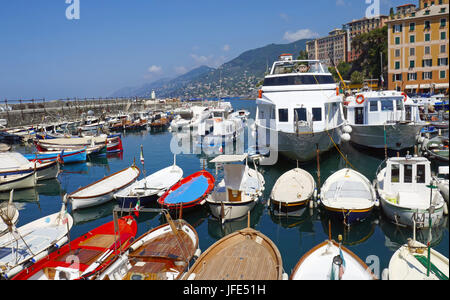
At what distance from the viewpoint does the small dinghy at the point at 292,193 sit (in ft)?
46.4

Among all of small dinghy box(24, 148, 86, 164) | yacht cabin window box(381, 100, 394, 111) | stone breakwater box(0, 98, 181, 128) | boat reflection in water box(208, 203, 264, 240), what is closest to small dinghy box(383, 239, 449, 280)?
boat reflection in water box(208, 203, 264, 240)

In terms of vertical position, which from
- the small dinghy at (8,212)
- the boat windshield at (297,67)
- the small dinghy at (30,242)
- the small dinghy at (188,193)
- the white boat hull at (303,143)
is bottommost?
the small dinghy at (30,242)

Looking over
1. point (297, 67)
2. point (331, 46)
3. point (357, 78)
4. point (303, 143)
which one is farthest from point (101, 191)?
point (331, 46)

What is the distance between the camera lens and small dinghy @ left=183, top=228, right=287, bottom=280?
8.38 m

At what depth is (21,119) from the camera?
52.2 metres

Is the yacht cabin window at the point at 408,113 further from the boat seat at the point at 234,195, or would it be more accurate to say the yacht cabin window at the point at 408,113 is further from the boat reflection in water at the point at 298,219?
the boat seat at the point at 234,195

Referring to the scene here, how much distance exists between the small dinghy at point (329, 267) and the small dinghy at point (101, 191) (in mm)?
11677

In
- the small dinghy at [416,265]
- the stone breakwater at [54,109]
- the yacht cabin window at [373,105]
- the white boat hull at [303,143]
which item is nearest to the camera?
the small dinghy at [416,265]

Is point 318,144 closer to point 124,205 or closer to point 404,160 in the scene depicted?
point 404,160

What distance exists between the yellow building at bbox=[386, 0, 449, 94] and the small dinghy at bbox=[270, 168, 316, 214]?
121ft

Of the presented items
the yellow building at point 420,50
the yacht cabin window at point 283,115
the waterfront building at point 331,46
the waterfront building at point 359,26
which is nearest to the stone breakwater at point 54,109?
the yacht cabin window at point 283,115

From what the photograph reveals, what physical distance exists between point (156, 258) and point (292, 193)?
7.45 m
